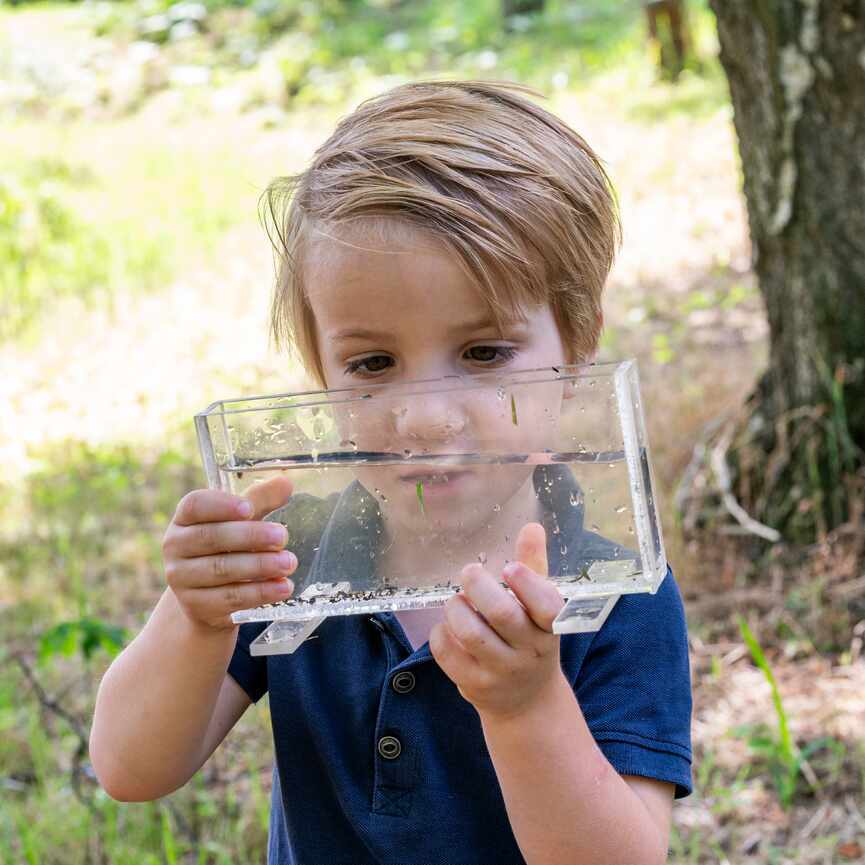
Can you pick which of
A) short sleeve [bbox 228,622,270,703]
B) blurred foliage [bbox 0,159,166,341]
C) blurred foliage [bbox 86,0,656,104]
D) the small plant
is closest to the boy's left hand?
short sleeve [bbox 228,622,270,703]

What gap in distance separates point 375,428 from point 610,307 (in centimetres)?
434

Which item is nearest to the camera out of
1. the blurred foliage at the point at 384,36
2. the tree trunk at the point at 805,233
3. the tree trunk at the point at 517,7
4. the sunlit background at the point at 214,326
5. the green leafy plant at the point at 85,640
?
the green leafy plant at the point at 85,640

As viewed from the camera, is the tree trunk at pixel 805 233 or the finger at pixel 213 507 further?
the tree trunk at pixel 805 233

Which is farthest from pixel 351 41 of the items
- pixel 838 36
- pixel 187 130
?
pixel 838 36

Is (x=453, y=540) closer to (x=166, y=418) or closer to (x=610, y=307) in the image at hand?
(x=166, y=418)

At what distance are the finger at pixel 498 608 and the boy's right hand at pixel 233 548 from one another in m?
0.22

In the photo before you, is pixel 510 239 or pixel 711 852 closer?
pixel 510 239

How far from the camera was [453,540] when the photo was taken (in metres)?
1.25

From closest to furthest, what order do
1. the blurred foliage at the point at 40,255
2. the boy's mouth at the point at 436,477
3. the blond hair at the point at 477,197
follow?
the boy's mouth at the point at 436,477 → the blond hair at the point at 477,197 → the blurred foliage at the point at 40,255

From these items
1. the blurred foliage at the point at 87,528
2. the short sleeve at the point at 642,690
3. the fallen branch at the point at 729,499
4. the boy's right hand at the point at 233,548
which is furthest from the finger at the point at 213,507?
the blurred foliage at the point at 87,528

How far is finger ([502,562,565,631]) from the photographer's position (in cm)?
114

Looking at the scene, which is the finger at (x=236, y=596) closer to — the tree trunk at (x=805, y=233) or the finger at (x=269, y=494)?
the finger at (x=269, y=494)

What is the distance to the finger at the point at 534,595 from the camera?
1138 mm

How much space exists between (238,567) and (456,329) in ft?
1.17
